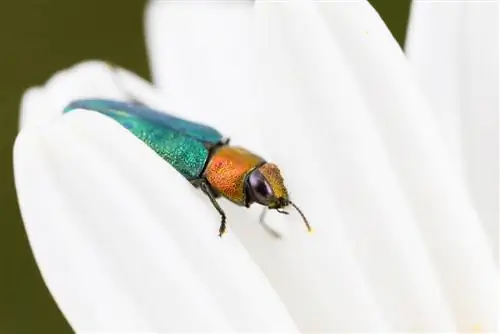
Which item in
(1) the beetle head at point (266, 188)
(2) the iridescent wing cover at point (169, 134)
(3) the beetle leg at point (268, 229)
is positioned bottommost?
(3) the beetle leg at point (268, 229)

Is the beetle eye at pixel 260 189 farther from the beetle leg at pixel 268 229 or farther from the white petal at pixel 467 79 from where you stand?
the white petal at pixel 467 79

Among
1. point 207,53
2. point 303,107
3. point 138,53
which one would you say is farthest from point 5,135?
point 303,107

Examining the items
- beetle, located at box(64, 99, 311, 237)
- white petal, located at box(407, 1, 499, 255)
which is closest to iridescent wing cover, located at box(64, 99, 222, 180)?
beetle, located at box(64, 99, 311, 237)

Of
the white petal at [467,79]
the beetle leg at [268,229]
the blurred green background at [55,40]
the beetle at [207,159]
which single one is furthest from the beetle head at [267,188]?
the blurred green background at [55,40]

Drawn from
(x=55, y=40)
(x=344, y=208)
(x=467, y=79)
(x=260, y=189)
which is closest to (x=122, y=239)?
(x=260, y=189)

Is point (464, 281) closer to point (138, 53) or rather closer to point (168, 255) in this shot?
point (168, 255)

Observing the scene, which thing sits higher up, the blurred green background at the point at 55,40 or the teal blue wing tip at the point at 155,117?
the teal blue wing tip at the point at 155,117
